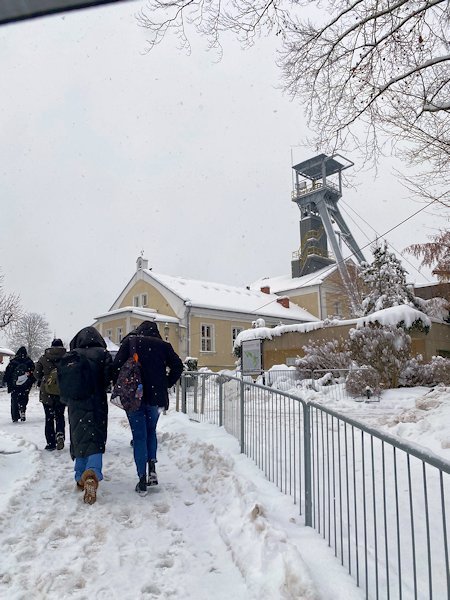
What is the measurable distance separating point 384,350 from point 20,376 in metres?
10.1

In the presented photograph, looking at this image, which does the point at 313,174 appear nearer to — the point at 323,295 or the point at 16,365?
the point at 323,295

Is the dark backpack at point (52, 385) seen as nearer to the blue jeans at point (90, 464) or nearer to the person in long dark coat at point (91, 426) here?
the person in long dark coat at point (91, 426)

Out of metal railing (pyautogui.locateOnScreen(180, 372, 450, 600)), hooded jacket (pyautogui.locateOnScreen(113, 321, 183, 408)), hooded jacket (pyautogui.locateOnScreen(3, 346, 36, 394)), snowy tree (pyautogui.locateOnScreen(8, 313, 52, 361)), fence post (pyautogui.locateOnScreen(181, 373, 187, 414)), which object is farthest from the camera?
snowy tree (pyautogui.locateOnScreen(8, 313, 52, 361))

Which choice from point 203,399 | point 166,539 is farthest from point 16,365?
point 166,539

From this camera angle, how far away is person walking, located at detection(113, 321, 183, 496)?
16.7 ft

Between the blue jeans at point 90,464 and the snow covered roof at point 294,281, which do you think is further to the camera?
the snow covered roof at point 294,281

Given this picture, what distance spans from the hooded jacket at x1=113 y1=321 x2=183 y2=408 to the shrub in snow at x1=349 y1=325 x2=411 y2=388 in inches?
411

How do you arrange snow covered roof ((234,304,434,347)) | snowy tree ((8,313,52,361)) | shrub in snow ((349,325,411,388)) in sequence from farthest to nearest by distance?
1. snowy tree ((8,313,52,361))
2. snow covered roof ((234,304,434,347))
3. shrub in snow ((349,325,411,388))

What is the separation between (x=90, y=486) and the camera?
470 centimetres

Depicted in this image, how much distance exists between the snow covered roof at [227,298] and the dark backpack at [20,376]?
2103cm

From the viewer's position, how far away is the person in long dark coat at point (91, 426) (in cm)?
484

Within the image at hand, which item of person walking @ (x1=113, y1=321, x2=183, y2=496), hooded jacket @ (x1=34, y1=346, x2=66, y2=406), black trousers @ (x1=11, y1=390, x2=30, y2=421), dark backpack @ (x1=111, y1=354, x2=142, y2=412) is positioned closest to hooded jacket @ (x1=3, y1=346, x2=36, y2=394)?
black trousers @ (x1=11, y1=390, x2=30, y2=421)

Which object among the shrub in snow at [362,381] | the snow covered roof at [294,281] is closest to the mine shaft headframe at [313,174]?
the snow covered roof at [294,281]

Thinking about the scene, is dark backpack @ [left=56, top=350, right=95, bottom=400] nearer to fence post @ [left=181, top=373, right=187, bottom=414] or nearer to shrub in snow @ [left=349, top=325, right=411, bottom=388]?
fence post @ [left=181, top=373, right=187, bottom=414]
